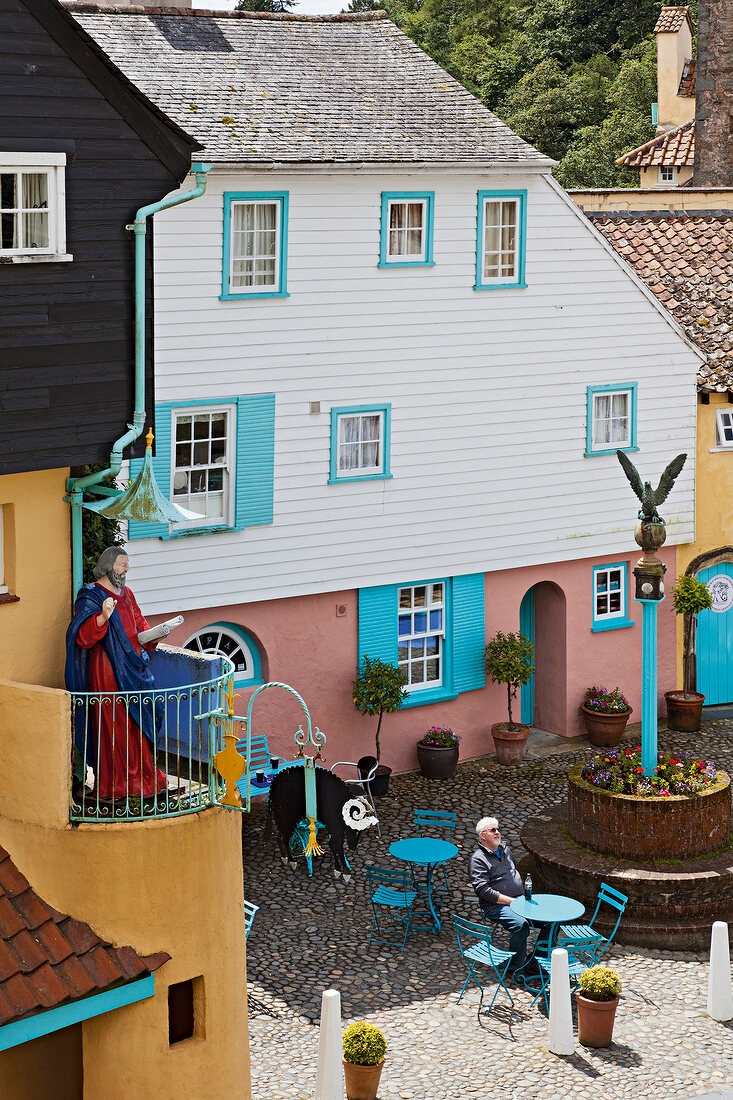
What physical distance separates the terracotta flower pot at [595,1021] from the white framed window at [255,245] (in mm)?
10291

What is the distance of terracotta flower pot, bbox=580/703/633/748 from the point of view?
1019 inches

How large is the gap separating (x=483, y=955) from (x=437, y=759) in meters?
6.86

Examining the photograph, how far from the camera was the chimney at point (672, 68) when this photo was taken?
161 ft

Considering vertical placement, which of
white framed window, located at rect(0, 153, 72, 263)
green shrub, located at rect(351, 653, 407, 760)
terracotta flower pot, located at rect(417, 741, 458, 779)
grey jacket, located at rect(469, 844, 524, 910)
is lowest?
grey jacket, located at rect(469, 844, 524, 910)

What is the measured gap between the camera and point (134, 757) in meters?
13.7

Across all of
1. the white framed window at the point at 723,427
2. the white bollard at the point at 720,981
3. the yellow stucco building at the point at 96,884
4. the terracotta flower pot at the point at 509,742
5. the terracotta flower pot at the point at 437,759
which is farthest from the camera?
the white framed window at the point at 723,427

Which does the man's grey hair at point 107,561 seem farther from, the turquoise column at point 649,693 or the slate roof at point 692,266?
the slate roof at point 692,266

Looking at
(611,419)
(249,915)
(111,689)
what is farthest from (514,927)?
(611,419)

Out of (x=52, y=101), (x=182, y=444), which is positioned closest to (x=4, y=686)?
(x=52, y=101)

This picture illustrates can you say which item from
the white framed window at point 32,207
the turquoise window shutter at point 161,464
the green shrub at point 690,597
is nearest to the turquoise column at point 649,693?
the turquoise window shutter at point 161,464

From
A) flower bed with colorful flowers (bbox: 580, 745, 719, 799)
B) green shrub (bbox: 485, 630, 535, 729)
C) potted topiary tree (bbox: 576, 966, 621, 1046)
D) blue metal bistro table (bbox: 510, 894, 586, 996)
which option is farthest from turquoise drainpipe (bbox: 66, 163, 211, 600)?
green shrub (bbox: 485, 630, 535, 729)

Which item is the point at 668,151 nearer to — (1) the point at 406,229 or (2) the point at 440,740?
(1) the point at 406,229

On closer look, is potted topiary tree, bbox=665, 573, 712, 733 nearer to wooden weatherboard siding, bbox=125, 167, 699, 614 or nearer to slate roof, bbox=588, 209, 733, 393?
wooden weatherboard siding, bbox=125, 167, 699, 614

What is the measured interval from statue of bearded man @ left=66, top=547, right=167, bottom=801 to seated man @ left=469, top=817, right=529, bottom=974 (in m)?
5.04
